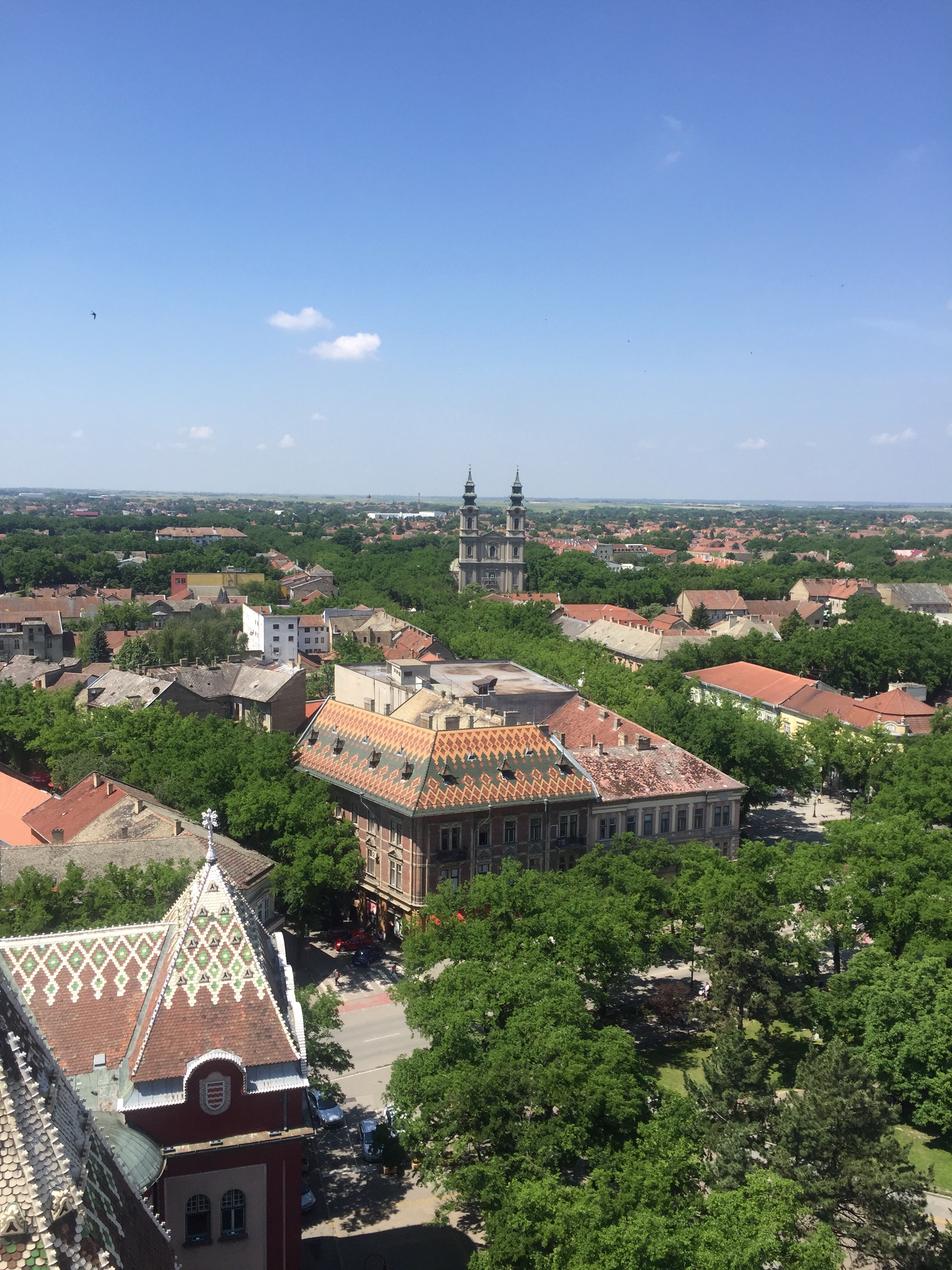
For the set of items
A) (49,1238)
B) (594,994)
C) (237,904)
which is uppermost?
(49,1238)

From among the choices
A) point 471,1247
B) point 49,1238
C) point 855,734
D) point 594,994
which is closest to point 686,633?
point 855,734

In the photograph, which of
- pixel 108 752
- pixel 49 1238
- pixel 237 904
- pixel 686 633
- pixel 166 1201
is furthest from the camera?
pixel 686 633

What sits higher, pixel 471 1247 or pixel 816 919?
pixel 816 919

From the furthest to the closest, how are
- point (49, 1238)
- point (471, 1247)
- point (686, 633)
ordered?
point (686, 633), point (471, 1247), point (49, 1238)

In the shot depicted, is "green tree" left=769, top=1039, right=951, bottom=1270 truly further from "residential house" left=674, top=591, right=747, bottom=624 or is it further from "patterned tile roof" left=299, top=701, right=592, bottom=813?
"residential house" left=674, top=591, right=747, bottom=624

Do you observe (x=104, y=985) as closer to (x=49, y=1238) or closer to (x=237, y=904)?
(x=237, y=904)

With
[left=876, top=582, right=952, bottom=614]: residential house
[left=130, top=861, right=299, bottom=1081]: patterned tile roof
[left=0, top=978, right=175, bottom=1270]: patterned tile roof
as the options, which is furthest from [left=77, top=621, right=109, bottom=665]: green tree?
[left=876, top=582, right=952, bottom=614]: residential house

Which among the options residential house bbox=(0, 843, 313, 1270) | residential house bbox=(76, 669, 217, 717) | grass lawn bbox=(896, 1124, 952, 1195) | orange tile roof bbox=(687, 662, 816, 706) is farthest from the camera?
orange tile roof bbox=(687, 662, 816, 706)

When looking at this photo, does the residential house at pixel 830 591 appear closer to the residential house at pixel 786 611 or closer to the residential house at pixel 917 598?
the residential house at pixel 917 598
